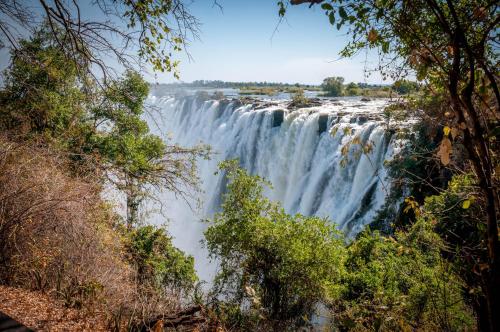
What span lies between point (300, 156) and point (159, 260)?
12904 millimetres

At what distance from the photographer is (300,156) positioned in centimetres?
2203

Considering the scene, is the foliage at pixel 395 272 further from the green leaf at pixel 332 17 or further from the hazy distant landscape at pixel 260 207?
the green leaf at pixel 332 17

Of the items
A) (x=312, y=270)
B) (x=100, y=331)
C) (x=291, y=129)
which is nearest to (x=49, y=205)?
(x=100, y=331)

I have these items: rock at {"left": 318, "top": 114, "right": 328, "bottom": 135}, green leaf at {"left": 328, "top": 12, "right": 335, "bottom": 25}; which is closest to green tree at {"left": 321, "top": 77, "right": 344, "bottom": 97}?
rock at {"left": 318, "top": 114, "right": 328, "bottom": 135}

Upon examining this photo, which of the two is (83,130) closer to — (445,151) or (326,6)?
(326,6)

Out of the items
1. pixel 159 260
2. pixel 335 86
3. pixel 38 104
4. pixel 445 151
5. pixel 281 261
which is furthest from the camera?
pixel 335 86

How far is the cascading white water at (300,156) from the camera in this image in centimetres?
1619

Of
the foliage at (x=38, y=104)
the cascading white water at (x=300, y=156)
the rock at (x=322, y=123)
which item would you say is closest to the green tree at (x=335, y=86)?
the cascading white water at (x=300, y=156)

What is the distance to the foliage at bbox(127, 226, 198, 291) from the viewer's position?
11.1m

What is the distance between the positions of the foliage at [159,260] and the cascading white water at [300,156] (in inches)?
160

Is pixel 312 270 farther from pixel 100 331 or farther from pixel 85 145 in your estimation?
pixel 85 145

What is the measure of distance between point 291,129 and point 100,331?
67.4 ft

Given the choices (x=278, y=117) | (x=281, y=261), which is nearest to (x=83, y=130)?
(x=281, y=261)

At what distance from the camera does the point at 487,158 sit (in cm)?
180
